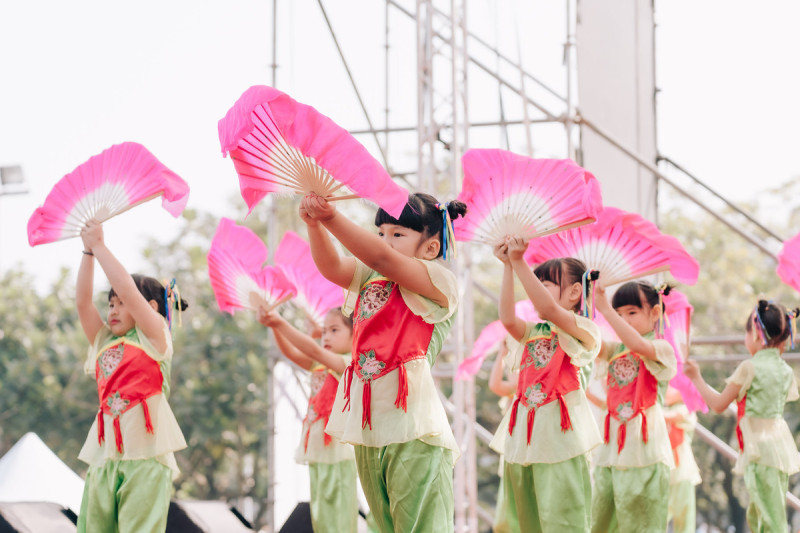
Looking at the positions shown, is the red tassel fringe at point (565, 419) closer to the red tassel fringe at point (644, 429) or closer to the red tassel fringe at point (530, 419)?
the red tassel fringe at point (530, 419)

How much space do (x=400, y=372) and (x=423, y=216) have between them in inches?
17.5

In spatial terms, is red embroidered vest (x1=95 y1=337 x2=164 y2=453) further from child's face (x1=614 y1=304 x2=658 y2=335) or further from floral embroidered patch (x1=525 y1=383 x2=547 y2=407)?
child's face (x1=614 y1=304 x2=658 y2=335)

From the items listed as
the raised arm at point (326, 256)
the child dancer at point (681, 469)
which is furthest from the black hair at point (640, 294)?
the raised arm at point (326, 256)

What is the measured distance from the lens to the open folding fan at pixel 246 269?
12.8 ft

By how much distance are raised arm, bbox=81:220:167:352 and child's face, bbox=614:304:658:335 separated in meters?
1.87

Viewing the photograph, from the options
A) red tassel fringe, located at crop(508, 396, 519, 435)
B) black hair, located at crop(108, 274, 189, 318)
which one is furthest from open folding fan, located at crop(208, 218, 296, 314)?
red tassel fringe, located at crop(508, 396, 519, 435)

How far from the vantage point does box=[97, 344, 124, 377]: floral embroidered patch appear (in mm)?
3537

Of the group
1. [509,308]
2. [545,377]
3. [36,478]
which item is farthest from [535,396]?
[36,478]

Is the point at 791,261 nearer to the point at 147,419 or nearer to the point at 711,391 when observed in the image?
the point at 711,391

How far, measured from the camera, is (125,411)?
350cm

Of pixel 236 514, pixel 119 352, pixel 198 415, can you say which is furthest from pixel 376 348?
pixel 198 415

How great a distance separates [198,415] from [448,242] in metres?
13.2

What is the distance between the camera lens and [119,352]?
3561 millimetres

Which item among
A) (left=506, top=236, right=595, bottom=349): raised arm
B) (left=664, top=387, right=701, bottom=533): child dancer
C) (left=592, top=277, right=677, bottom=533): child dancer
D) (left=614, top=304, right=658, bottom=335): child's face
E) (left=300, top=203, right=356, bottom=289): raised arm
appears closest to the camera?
(left=300, top=203, right=356, bottom=289): raised arm
